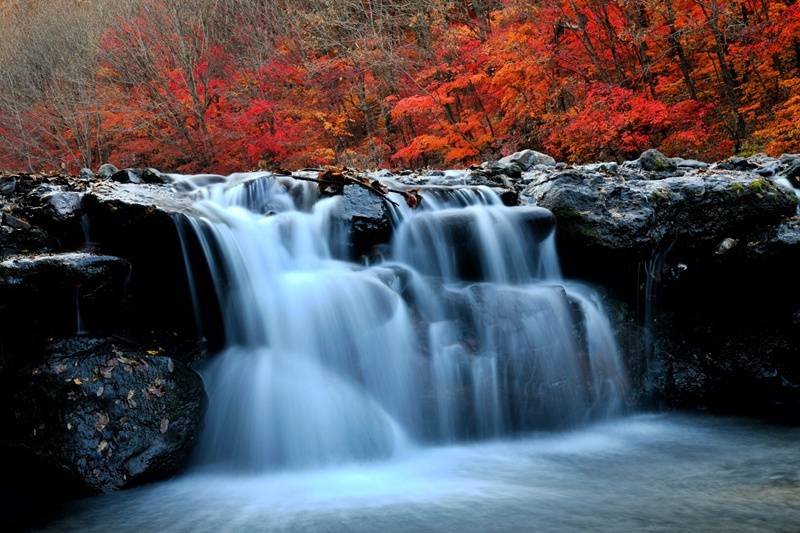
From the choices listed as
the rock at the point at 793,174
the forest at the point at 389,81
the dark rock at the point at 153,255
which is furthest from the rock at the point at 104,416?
the forest at the point at 389,81

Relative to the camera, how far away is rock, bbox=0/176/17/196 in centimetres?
583

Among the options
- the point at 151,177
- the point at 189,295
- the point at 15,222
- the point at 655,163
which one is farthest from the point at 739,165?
the point at 15,222

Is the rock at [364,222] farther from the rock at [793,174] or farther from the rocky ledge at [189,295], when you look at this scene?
the rock at [793,174]

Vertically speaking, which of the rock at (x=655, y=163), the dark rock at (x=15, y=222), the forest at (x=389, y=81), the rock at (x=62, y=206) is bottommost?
the dark rock at (x=15, y=222)

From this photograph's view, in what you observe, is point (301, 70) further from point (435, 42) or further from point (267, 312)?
point (267, 312)

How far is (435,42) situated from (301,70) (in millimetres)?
4623

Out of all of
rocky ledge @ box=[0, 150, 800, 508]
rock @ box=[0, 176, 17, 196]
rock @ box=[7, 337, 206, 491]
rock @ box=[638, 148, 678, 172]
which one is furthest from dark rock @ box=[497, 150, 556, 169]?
rock @ box=[7, 337, 206, 491]

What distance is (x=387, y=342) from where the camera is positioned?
511cm

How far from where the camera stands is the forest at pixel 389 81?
1320 cm

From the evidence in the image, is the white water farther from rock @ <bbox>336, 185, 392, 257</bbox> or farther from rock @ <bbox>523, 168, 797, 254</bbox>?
rock @ <bbox>336, 185, 392, 257</bbox>

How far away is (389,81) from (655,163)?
11757 mm

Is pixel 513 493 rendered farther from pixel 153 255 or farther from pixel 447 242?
pixel 153 255

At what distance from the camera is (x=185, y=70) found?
17.5 m

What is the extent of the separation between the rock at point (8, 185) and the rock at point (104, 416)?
265cm
